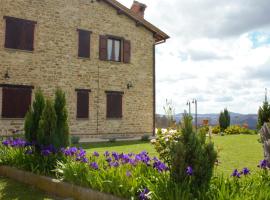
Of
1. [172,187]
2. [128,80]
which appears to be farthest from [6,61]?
[172,187]

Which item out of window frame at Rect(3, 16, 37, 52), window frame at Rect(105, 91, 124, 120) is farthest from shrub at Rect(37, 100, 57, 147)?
window frame at Rect(105, 91, 124, 120)

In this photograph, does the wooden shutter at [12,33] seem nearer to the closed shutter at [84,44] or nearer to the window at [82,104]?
the closed shutter at [84,44]

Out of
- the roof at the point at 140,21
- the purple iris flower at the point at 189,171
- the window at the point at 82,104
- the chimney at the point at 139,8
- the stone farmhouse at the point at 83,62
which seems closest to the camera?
the purple iris flower at the point at 189,171

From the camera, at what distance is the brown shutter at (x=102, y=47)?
20.5 metres

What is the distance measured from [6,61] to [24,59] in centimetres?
93

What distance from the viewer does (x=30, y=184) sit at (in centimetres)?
761

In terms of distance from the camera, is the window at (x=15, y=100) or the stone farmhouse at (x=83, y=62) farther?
the stone farmhouse at (x=83, y=62)

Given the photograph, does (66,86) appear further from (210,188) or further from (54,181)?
(210,188)

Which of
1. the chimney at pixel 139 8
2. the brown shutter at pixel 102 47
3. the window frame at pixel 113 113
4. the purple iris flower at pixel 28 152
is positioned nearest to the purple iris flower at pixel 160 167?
the purple iris flower at pixel 28 152

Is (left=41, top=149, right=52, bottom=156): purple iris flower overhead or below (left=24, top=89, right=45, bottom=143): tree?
below

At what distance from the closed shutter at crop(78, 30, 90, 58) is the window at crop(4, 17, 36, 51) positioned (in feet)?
9.28

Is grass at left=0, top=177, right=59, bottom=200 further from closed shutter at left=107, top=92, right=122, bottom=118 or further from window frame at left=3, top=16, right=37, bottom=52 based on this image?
closed shutter at left=107, top=92, right=122, bottom=118

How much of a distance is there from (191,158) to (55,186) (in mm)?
3036

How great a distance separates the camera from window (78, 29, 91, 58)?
19.8 meters
